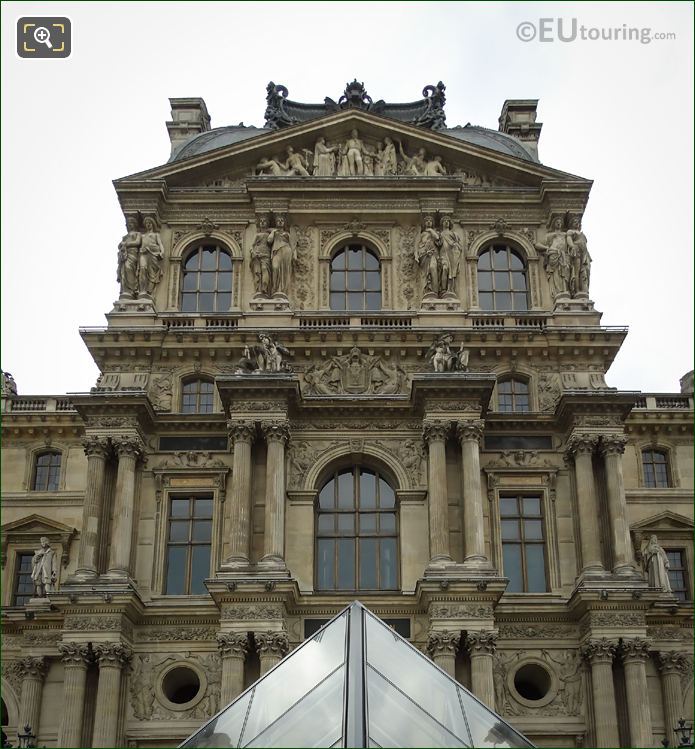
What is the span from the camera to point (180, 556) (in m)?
31.5

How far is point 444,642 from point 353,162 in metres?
15.8

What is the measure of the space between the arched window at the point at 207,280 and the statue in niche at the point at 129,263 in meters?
1.59

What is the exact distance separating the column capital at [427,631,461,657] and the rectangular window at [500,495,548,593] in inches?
120

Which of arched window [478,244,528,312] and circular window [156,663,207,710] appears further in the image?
arched window [478,244,528,312]

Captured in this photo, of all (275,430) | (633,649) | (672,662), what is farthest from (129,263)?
(672,662)

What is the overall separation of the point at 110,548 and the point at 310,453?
19.8 ft

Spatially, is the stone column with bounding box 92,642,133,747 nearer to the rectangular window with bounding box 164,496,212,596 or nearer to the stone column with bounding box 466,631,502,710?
the rectangular window with bounding box 164,496,212,596

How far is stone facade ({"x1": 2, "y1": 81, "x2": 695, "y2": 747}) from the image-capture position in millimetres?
29297

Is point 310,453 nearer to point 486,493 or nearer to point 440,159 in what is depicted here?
point 486,493

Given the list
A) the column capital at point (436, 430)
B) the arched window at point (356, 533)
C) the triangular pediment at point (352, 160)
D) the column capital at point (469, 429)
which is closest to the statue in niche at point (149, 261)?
the triangular pediment at point (352, 160)

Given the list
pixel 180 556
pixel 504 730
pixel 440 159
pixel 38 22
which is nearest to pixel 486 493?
pixel 180 556

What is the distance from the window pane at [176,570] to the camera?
1226 inches

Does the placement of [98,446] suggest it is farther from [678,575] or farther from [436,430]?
[678,575]

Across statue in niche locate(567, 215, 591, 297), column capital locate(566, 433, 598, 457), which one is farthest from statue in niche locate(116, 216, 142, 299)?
column capital locate(566, 433, 598, 457)
